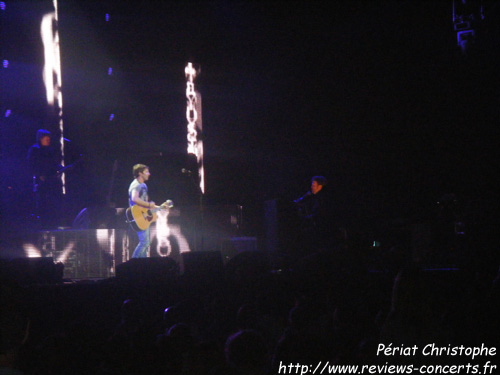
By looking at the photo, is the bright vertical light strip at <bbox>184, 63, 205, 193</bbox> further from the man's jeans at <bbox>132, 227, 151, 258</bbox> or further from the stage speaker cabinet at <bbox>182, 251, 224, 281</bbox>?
the stage speaker cabinet at <bbox>182, 251, 224, 281</bbox>

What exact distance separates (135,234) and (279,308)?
14.1 feet

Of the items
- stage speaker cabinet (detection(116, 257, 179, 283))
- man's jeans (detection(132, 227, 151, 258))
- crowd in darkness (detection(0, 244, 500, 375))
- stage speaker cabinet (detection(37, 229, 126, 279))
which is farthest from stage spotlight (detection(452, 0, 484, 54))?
stage speaker cabinet (detection(37, 229, 126, 279))

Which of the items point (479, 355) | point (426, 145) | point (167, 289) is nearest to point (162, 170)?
point (426, 145)

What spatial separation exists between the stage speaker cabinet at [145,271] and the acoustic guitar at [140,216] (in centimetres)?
324

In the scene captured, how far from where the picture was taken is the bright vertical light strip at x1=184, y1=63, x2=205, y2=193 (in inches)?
416

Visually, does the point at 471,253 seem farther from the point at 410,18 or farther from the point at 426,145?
the point at 410,18

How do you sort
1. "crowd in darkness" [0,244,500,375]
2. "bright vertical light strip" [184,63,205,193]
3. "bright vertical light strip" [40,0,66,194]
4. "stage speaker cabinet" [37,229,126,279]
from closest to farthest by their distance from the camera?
"crowd in darkness" [0,244,500,375], "stage speaker cabinet" [37,229,126,279], "bright vertical light strip" [40,0,66,194], "bright vertical light strip" [184,63,205,193]

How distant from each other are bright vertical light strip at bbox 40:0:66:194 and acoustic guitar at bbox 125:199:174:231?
187cm

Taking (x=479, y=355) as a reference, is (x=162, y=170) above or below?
above

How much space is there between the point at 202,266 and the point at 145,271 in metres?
0.54

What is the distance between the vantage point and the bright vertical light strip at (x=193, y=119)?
1058 centimetres

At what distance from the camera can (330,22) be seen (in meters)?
9.80

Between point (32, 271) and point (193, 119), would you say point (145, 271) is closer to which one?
point (32, 271)

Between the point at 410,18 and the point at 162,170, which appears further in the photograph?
the point at 162,170
